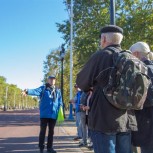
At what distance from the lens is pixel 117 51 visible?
161 inches

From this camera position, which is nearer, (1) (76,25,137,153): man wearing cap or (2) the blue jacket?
(1) (76,25,137,153): man wearing cap

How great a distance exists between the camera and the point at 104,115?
391 centimetres

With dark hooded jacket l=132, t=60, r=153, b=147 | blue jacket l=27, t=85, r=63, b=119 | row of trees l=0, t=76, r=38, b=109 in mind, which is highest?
row of trees l=0, t=76, r=38, b=109

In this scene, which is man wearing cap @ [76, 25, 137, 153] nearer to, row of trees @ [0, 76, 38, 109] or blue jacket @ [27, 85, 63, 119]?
blue jacket @ [27, 85, 63, 119]

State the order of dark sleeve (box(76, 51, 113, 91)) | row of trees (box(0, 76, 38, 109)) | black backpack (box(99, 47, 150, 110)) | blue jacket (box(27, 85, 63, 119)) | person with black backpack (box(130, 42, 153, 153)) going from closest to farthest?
black backpack (box(99, 47, 150, 110)) → dark sleeve (box(76, 51, 113, 91)) → person with black backpack (box(130, 42, 153, 153)) → blue jacket (box(27, 85, 63, 119)) → row of trees (box(0, 76, 38, 109))

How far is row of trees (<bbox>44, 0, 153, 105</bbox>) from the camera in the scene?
889 inches

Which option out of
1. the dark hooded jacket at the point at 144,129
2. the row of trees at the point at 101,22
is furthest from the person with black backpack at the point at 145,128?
the row of trees at the point at 101,22

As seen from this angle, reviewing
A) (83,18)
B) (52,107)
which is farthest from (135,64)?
(83,18)

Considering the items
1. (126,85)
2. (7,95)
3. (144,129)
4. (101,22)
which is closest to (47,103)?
(144,129)

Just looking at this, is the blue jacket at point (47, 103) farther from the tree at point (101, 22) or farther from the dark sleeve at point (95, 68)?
the tree at point (101, 22)

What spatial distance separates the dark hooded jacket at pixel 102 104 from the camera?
390 cm

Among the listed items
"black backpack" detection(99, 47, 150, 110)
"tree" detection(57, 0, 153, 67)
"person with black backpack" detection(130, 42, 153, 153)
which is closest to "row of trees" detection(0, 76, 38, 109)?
"tree" detection(57, 0, 153, 67)

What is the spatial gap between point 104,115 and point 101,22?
23.0 m

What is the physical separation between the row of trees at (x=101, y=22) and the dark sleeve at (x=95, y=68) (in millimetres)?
18022
